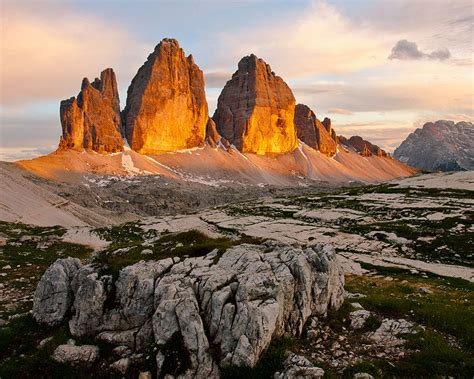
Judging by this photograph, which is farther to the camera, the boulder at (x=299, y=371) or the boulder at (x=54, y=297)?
the boulder at (x=54, y=297)

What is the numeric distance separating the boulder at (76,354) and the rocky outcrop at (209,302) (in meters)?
0.86

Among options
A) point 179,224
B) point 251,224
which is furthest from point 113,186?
point 251,224

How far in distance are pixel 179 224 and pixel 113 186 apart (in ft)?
403

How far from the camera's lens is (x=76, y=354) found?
15.4 metres

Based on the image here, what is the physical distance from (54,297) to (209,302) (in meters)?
8.49

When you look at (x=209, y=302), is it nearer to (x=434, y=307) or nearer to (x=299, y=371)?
(x=299, y=371)

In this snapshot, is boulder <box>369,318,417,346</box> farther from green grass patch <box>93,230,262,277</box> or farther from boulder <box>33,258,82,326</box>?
boulder <box>33,258,82,326</box>

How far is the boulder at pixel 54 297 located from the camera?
1830 centimetres

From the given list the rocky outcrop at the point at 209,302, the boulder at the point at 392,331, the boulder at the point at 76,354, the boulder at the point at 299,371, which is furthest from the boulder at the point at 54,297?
the boulder at the point at 392,331

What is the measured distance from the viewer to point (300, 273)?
57.6ft

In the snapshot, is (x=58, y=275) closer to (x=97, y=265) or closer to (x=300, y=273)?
(x=97, y=265)

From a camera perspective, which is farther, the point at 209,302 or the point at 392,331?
the point at 392,331

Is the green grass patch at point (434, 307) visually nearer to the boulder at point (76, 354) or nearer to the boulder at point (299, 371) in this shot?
the boulder at point (299, 371)

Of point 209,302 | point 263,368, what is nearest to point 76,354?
point 209,302
